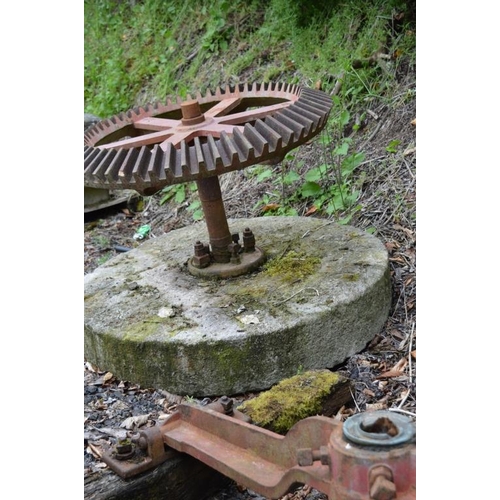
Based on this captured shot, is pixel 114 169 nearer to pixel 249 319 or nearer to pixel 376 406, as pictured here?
pixel 249 319

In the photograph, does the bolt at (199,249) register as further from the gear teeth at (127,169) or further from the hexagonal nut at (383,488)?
the hexagonal nut at (383,488)

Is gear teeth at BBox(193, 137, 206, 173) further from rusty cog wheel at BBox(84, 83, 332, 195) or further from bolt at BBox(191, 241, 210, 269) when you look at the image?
bolt at BBox(191, 241, 210, 269)

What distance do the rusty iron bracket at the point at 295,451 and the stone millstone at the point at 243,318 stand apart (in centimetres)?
57

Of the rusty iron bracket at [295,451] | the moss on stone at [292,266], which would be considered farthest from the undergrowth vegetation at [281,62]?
the rusty iron bracket at [295,451]

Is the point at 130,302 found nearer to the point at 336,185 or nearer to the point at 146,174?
the point at 146,174

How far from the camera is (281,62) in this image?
564 cm

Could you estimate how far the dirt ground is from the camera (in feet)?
9.02

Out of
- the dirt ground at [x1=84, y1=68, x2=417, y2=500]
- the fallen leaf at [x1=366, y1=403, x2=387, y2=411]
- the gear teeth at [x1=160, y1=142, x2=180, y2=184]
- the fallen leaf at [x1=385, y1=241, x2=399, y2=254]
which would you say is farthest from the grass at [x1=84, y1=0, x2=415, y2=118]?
the fallen leaf at [x1=366, y1=403, x2=387, y2=411]

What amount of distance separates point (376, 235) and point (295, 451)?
2.44m

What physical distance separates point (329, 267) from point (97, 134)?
1.47 metres

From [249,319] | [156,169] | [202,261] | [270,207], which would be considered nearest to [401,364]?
[249,319]

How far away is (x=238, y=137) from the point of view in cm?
287

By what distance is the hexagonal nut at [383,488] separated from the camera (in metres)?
1.33

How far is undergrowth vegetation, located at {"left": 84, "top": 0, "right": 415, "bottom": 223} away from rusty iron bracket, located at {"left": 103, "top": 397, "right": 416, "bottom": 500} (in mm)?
2347
